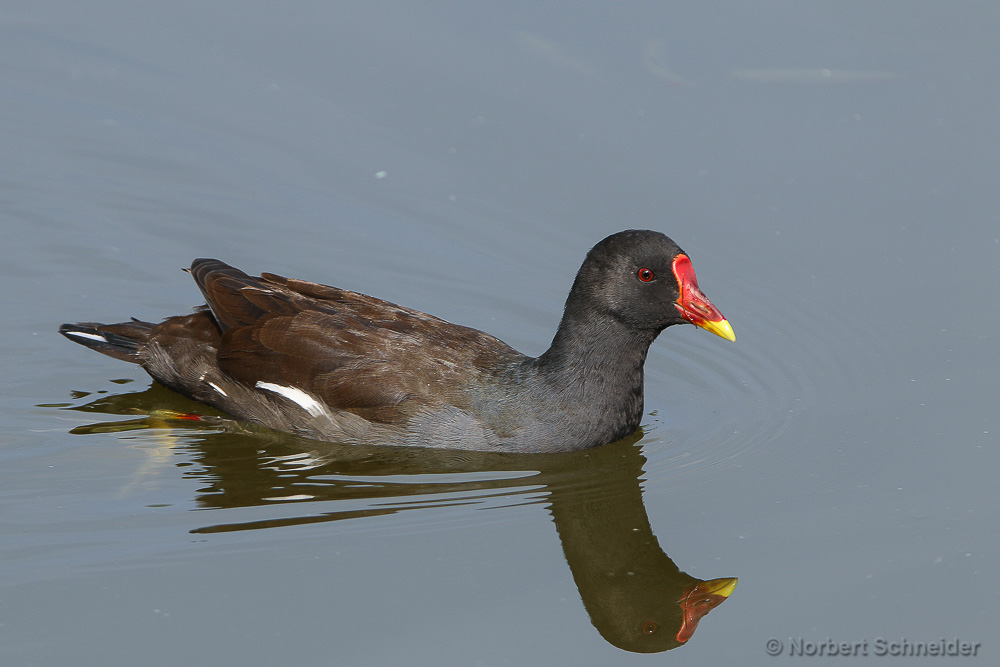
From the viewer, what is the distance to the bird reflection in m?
5.75

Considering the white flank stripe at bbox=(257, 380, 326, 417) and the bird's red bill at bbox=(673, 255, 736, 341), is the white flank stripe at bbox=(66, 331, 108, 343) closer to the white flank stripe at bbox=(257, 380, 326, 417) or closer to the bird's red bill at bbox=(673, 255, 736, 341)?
the white flank stripe at bbox=(257, 380, 326, 417)

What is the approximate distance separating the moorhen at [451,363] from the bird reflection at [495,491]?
11cm

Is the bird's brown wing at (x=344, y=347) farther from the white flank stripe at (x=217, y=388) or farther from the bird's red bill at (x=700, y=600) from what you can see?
the bird's red bill at (x=700, y=600)

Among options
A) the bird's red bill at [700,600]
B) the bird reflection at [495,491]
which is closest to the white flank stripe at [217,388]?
the bird reflection at [495,491]

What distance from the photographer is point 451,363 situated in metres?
6.99

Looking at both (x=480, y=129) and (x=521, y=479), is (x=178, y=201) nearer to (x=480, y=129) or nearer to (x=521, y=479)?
(x=480, y=129)

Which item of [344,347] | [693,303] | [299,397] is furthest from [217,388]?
[693,303]

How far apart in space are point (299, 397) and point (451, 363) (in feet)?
2.93

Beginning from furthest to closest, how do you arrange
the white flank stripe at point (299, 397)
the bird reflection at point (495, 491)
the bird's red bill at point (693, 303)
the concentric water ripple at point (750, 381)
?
the concentric water ripple at point (750, 381)
the white flank stripe at point (299, 397)
the bird's red bill at point (693, 303)
the bird reflection at point (495, 491)

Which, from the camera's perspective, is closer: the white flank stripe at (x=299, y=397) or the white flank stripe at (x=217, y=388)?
the white flank stripe at (x=299, y=397)

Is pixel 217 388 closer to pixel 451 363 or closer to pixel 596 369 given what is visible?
pixel 451 363

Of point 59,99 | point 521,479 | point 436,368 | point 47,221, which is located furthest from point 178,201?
point 521,479

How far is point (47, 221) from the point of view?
9.13 metres

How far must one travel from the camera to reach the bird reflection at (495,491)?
5.75 m
